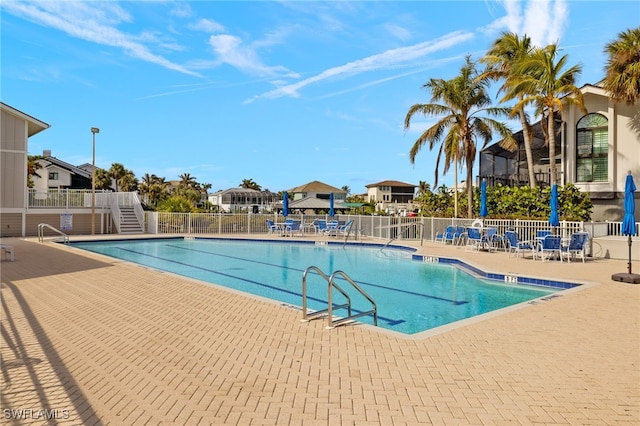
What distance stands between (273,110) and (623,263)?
741 inches

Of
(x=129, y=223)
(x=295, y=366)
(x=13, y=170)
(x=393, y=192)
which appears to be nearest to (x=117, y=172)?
(x=129, y=223)

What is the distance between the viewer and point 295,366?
420 cm

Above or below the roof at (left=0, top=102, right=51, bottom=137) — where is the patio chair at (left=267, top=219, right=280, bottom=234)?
below

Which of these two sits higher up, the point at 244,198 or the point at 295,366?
the point at 244,198

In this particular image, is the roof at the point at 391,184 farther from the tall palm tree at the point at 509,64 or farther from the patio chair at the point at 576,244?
the patio chair at the point at 576,244

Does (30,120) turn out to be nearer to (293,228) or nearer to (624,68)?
(293,228)

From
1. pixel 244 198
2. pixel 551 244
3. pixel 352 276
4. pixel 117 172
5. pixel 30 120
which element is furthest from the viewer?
pixel 244 198

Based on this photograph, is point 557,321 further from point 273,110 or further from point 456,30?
point 273,110

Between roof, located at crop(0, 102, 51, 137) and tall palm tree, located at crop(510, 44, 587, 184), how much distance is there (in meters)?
24.3

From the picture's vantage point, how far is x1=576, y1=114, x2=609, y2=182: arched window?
2192 cm

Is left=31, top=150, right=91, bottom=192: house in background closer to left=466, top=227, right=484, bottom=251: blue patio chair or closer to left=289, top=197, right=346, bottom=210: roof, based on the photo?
left=289, top=197, right=346, bottom=210: roof

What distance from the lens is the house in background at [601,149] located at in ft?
69.1

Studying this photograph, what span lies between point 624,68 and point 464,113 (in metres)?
6.90

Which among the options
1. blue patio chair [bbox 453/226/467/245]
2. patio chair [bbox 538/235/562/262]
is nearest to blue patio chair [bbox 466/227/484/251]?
blue patio chair [bbox 453/226/467/245]
